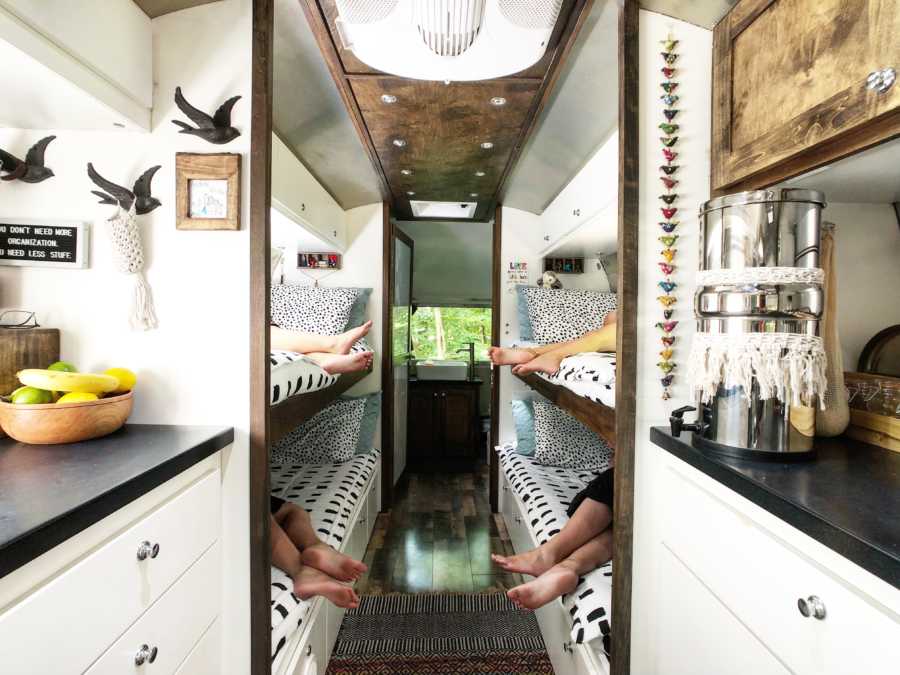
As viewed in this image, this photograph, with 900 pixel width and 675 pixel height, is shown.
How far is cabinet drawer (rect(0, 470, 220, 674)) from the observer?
647 millimetres

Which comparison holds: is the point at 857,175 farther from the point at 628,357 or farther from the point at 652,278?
the point at 628,357

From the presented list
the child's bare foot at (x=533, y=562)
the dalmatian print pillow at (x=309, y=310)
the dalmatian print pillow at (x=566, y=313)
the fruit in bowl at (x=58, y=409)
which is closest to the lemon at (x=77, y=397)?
the fruit in bowl at (x=58, y=409)

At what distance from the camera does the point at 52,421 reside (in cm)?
103

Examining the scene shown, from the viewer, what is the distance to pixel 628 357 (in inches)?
49.8

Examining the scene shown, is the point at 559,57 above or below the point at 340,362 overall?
above

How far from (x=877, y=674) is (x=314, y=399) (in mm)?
1684

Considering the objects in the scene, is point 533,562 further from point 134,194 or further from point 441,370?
point 441,370

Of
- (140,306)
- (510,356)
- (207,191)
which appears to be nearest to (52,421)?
(140,306)

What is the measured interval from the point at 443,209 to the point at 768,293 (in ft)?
9.73

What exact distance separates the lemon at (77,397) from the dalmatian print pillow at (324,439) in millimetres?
1616

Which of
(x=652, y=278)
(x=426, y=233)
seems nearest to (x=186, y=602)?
(x=652, y=278)

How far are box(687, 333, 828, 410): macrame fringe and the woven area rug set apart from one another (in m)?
1.40

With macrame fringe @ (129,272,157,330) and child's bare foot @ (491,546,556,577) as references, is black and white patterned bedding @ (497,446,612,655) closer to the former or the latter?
child's bare foot @ (491,546,556,577)

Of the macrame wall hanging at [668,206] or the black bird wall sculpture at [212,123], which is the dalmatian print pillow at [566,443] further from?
the black bird wall sculpture at [212,123]
